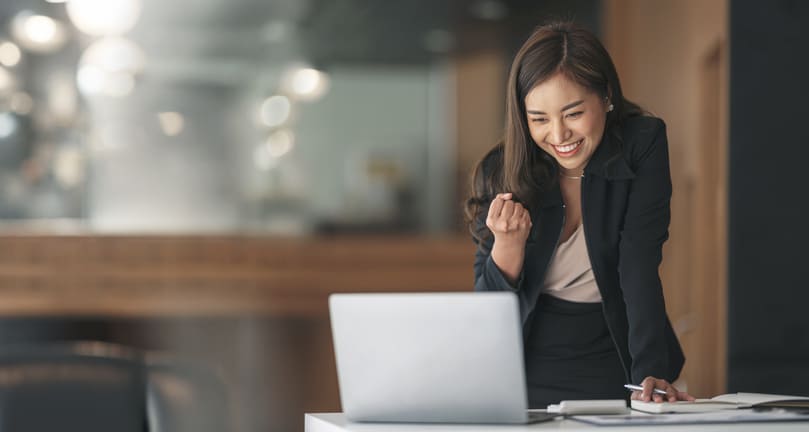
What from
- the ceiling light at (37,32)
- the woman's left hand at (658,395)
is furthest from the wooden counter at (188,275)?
the woman's left hand at (658,395)

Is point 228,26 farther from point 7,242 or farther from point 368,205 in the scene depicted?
point 7,242

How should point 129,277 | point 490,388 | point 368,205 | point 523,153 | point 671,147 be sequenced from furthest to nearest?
point 368,205 < point 129,277 < point 671,147 < point 523,153 < point 490,388

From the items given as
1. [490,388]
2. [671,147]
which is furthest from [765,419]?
[671,147]

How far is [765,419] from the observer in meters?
1.50

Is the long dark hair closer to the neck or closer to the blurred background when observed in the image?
the neck

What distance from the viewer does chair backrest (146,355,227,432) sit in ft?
6.02

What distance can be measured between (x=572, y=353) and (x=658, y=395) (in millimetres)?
273

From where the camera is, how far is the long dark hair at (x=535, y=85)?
6.34 feet

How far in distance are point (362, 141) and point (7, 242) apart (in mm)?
1829

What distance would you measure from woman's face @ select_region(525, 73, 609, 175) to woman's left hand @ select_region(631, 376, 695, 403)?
0.40 meters

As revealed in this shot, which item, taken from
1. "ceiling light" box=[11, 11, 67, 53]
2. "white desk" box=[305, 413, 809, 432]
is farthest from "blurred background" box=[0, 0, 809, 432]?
"white desk" box=[305, 413, 809, 432]

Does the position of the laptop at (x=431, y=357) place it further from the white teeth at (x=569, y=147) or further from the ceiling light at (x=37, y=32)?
the ceiling light at (x=37, y=32)

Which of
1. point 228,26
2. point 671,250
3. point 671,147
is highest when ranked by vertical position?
point 228,26

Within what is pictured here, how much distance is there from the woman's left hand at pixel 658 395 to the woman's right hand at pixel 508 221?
30 centimetres
